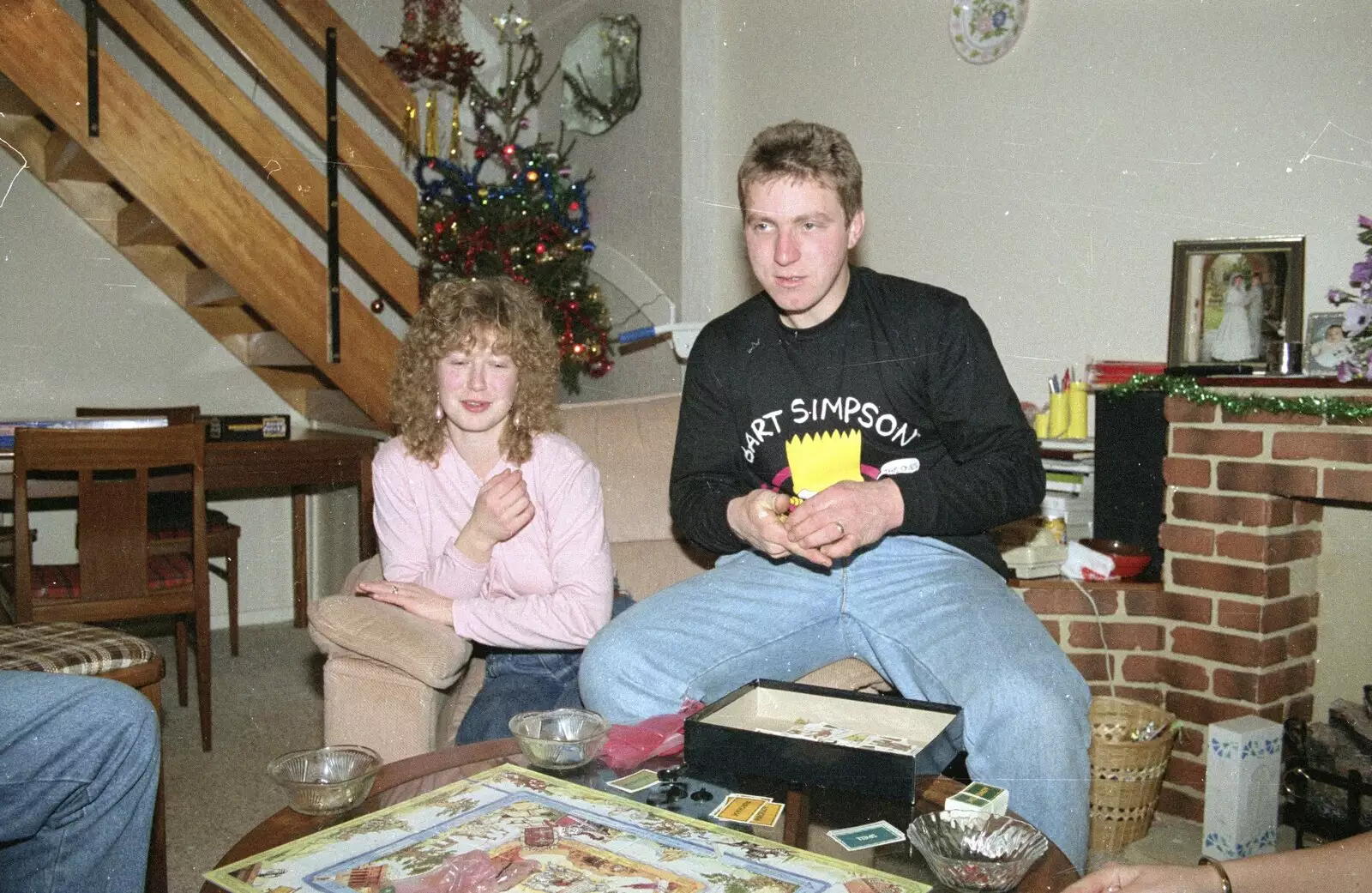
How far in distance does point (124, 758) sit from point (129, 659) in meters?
0.62

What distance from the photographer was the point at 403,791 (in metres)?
1.16

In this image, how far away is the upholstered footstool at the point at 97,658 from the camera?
185 cm

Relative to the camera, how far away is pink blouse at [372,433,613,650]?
1.75 m

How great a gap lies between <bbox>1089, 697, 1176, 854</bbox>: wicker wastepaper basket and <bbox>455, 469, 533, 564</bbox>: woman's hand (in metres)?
1.19

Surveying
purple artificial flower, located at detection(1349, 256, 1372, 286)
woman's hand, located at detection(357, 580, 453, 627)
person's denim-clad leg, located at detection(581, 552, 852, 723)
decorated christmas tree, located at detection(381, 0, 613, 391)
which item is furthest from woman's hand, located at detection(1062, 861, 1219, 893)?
decorated christmas tree, located at detection(381, 0, 613, 391)

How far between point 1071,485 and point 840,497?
1.10m

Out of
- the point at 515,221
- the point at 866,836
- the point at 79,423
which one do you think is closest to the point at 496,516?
the point at 866,836

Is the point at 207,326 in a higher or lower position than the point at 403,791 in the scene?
higher

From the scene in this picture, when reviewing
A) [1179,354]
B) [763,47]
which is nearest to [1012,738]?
[1179,354]

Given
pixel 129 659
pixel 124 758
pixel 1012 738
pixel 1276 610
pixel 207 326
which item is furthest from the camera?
pixel 207 326

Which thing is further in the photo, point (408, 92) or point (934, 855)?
point (408, 92)

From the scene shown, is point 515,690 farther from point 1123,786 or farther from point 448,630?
point 1123,786

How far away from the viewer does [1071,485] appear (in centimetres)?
247

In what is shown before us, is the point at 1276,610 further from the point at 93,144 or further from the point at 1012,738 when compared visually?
the point at 93,144
